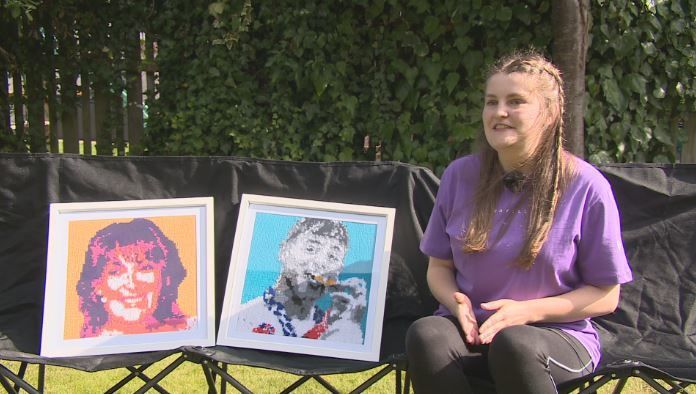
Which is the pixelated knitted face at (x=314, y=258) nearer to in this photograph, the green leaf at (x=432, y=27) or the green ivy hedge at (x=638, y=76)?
the green leaf at (x=432, y=27)

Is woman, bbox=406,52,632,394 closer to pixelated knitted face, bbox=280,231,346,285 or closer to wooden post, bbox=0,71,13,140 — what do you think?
pixelated knitted face, bbox=280,231,346,285

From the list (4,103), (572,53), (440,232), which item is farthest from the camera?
(4,103)

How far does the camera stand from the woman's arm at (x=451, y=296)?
5.79ft

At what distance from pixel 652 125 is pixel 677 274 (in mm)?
2179

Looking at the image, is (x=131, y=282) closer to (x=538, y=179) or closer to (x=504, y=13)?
(x=538, y=179)

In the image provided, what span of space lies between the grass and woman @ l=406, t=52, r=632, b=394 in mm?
1066

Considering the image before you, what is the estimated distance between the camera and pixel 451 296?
1.88 m

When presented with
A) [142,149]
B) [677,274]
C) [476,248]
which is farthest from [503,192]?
[142,149]

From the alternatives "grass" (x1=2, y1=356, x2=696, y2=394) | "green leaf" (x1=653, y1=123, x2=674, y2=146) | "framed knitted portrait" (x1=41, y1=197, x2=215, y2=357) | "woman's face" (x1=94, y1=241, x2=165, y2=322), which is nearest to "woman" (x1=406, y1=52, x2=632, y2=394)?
"framed knitted portrait" (x1=41, y1=197, x2=215, y2=357)

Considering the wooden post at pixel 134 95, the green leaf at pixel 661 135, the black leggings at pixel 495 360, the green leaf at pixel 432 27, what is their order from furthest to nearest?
the wooden post at pixel 134 95
the green leaf at pixel 661 135
the green leaf at pixel 432 27
the black leggings at pixel 495 360

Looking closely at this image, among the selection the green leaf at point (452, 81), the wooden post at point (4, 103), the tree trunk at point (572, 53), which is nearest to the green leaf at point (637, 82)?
the tree trunk at point (572, 53)

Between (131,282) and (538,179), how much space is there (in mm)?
1331

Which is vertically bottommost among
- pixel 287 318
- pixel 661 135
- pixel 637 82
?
pixel 287 318

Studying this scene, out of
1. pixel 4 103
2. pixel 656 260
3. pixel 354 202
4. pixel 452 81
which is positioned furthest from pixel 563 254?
pixel 4 103
